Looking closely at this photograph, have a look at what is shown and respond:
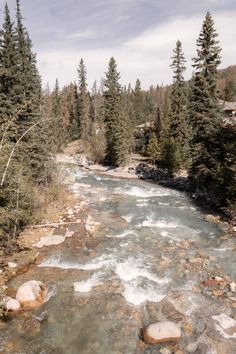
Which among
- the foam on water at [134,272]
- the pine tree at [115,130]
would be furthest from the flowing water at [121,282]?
the pine tree at [115,130]

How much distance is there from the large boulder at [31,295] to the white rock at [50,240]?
4.26 m

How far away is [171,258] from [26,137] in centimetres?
1326

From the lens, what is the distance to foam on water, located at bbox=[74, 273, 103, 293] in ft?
41.1

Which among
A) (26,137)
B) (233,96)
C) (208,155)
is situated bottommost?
(208,155)

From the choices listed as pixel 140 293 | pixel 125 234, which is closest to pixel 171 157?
pixel 125 234

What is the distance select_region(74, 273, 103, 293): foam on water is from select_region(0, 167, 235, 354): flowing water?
0.12 feet

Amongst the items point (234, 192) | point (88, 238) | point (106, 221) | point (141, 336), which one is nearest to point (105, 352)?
point (141, 336)

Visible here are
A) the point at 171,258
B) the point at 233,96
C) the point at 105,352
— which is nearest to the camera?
the point at 105,352

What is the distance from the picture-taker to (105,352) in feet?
30.7

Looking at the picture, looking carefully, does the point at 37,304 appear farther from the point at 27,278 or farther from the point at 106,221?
the point at 106,221

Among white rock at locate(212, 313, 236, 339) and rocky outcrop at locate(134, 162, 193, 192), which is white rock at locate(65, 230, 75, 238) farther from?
rocky outcrop at locate(134, 162, 193, 192)

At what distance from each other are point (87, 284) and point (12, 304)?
2.85 metres

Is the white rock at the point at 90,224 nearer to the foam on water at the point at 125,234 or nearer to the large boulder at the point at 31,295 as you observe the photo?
the foam on water at the point at 125,234

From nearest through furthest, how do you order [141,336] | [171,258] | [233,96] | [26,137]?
[141,336] < [171,258] < [26,137] < [233,96]
